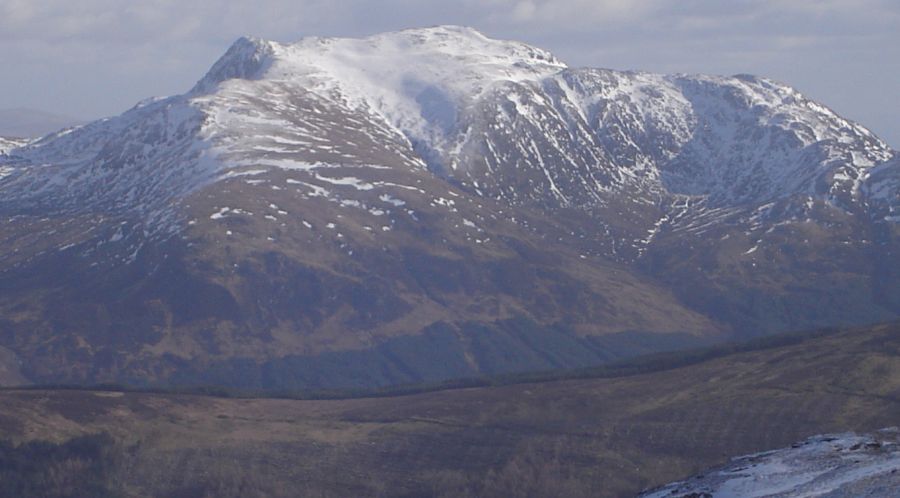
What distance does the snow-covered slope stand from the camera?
6869 centimetres

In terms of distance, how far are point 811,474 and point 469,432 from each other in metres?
75.2

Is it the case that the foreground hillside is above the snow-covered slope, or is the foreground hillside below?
below

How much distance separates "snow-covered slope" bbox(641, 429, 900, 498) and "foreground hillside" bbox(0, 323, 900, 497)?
43.9 metres

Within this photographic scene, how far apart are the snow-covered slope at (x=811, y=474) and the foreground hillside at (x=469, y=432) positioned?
144 ft

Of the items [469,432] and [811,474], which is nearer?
[811,474]

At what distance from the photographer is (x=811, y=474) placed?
243ft

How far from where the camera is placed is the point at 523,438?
14400 centimetres

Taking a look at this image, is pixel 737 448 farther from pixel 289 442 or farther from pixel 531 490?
pixel 289 442

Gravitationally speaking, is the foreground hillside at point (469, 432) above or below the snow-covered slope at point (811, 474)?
below

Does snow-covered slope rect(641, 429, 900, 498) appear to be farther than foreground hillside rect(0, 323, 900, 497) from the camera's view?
No

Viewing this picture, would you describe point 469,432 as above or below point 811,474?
below

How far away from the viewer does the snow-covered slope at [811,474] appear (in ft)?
225

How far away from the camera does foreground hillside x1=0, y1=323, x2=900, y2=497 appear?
13225 centimetres

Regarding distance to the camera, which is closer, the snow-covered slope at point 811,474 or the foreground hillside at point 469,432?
the snow-covered slope at point 811,474
